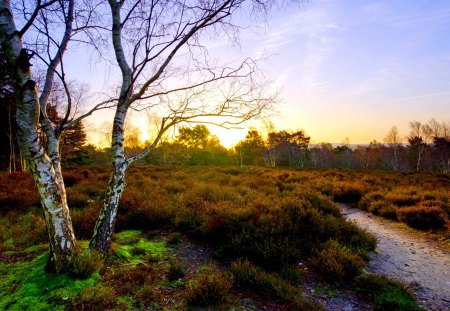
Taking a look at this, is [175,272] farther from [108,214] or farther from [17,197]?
[17,197]

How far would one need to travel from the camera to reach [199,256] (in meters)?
5.42

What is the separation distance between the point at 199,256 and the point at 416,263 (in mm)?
4678

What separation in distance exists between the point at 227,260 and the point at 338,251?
88.4 inches

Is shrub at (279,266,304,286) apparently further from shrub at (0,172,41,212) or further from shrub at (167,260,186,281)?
shrub at (0,172,41,212)

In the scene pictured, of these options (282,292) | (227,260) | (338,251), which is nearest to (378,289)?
(338,251)

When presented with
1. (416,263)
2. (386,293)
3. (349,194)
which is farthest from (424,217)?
(386,293)

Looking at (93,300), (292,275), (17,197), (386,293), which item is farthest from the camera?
(17,197)

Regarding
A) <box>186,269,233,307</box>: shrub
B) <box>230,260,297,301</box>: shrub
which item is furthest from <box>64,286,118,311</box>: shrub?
<box>230,260,297,301</box>: shrub

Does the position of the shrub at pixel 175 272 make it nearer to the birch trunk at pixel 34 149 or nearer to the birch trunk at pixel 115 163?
the birch trunk at pixel 115 163

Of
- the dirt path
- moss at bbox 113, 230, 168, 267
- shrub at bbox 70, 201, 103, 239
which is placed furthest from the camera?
shrub at bbox 70, 201, 103, 239

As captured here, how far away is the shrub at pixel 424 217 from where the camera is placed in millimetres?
7684

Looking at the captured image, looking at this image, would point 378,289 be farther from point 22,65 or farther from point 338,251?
Answer: point 22,65

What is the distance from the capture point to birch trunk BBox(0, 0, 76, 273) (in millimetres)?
3219

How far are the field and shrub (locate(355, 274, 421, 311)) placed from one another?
16mm
